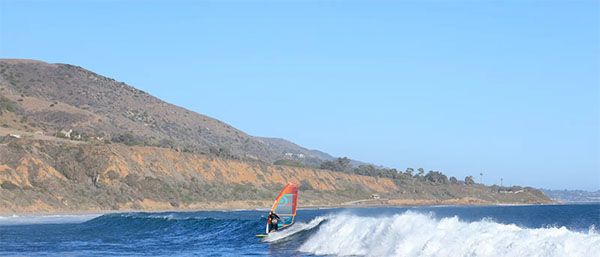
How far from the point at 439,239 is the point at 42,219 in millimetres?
39760

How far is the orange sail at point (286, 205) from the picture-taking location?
33.4 meters

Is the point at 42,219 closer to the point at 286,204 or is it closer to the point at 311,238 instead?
the point at 286,204

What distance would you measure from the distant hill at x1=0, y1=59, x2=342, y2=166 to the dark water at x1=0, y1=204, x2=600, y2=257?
62.2 meters

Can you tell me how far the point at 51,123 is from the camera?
12106 cm

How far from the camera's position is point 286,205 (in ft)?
111

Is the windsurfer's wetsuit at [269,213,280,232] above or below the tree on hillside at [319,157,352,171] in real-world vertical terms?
below

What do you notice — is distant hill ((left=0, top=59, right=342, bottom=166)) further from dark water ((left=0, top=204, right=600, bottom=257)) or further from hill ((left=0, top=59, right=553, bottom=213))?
dark water ((left=0, top=204, right=600, bottom=257))

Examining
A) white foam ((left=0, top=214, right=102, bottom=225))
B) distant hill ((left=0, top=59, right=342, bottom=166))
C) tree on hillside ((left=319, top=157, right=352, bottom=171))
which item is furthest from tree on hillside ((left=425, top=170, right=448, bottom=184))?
white foam ((left=0, top=214, right=102, bottom=225))

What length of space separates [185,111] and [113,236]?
144m

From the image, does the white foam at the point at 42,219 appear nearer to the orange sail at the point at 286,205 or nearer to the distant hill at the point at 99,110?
the orange sail at the point at 286,205

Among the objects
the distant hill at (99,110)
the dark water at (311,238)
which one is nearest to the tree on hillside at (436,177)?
the distant hill at (99,110)

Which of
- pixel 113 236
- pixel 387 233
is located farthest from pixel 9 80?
pixel 387 233

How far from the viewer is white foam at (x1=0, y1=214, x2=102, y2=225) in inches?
2003

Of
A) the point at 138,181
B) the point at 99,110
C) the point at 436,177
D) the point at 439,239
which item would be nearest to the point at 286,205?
the point at 439,239
